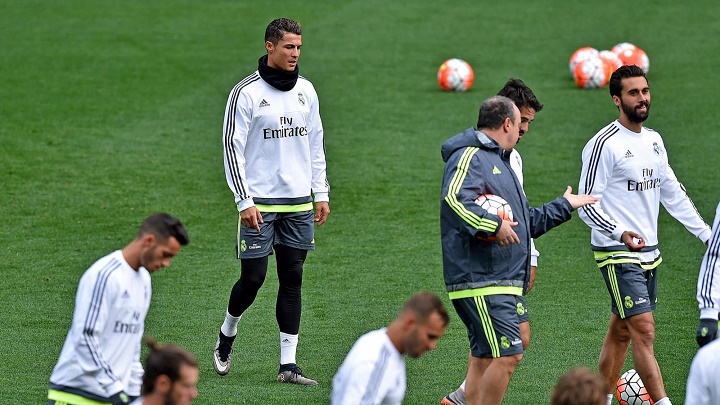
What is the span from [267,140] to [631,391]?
3142 mm

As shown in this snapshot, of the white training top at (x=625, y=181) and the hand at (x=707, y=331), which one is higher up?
the white training top at (x=625, y=181)

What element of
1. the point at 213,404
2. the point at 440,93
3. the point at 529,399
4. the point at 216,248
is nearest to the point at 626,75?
the point at 529,399

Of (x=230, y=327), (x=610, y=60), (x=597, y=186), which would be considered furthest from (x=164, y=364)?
(x=610, y=60)

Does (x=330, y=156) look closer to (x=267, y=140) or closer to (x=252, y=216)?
(x=267, y=140)

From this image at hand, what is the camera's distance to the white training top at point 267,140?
8.39 meters

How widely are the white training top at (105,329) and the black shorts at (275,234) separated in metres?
2.59

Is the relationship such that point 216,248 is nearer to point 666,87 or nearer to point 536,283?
point 536,283

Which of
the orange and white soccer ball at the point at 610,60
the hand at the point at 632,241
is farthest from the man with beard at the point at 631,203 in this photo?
the orange and white soccer ball at the point at 610,60

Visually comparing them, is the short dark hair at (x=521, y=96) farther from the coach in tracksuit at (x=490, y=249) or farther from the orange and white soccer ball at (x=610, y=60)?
the orange and white soccer ball at (x=610, y=60)

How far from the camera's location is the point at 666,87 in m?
20.2

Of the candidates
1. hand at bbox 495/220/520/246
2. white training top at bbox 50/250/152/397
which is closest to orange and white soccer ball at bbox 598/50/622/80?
hand at bbox 495/220/520/246

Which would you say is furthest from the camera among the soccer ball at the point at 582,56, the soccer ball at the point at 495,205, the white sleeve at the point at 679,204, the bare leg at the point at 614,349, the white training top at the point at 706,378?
the soccer ball at the point at 582,56

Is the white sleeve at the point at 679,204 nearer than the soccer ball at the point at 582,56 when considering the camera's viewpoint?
Yes

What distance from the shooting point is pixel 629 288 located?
7.73m
